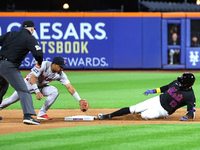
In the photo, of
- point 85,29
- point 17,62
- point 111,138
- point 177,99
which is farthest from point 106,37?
point 111,138

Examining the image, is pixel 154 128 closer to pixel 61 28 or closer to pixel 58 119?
pixel 58 119

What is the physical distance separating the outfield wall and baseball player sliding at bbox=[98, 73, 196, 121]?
14.7 meters

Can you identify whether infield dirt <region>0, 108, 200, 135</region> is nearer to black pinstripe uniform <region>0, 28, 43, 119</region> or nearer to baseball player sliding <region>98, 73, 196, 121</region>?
baseball player sliding <region>98, 73, 196, 121</region>

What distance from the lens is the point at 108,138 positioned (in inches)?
241

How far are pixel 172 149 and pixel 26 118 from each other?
108 inches

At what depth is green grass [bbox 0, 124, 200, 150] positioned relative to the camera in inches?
220

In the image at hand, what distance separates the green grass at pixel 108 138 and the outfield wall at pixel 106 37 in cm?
1576

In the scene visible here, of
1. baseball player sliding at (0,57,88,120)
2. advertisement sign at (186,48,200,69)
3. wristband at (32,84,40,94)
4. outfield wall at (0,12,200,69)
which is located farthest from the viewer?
advertisement sign at (186,48,200,69)

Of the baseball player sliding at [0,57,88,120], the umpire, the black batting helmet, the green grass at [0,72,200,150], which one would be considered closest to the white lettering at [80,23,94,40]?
the baseball player sliding at [0,57,88,120]

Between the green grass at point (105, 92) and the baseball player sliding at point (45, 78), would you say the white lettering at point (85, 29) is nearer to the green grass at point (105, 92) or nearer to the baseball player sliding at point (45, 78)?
the green grass at point (105, 92)

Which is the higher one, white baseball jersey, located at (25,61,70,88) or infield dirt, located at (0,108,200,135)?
white baseball jersey, located at (25,61,70,88)

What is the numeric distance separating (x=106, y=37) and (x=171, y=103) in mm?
15166

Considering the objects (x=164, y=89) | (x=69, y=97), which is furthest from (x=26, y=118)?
(x=69, y=97)

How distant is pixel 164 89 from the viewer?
8.41 metres
